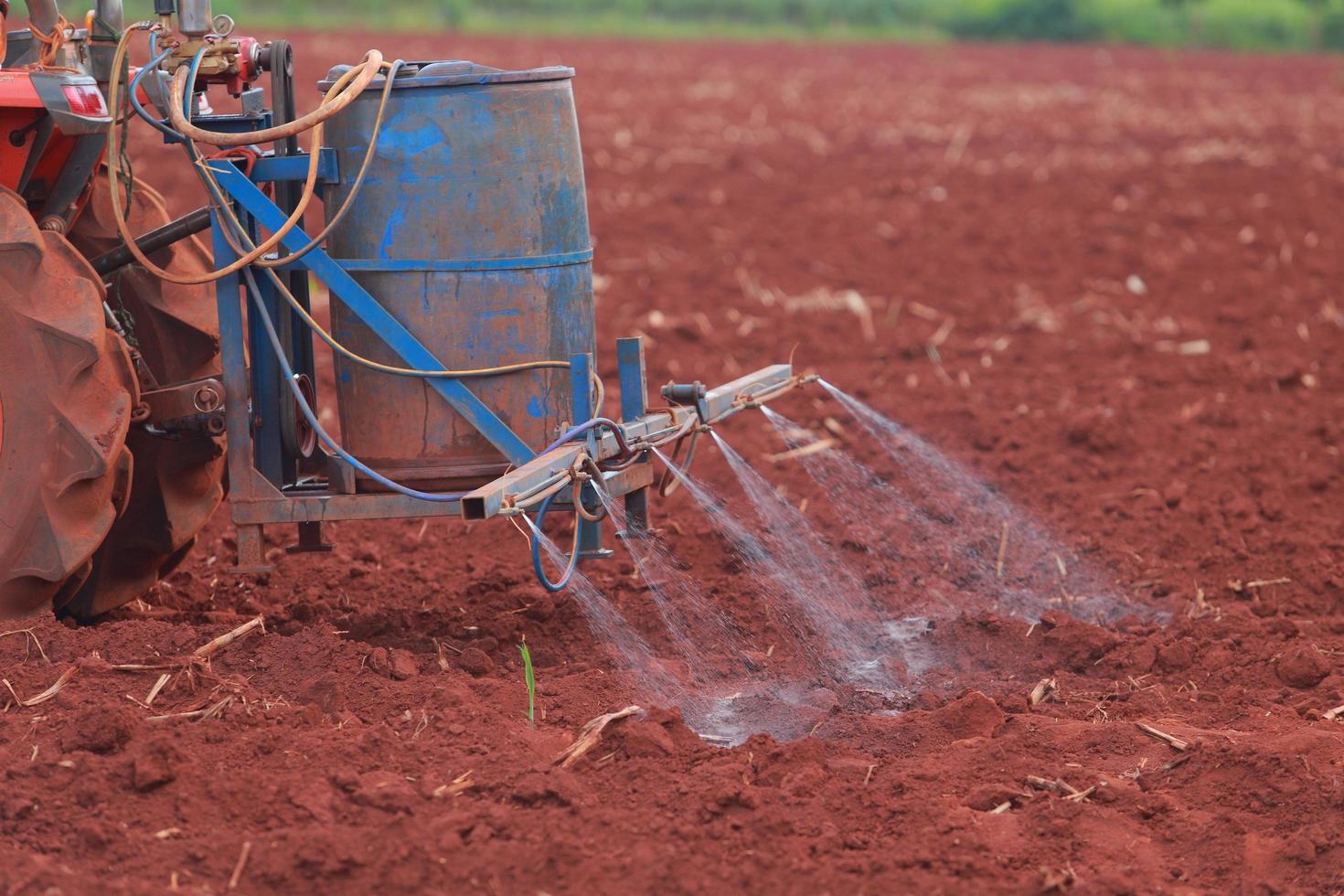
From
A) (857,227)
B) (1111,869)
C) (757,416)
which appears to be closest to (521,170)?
(1111,869)

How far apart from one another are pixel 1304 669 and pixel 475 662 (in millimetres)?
2460

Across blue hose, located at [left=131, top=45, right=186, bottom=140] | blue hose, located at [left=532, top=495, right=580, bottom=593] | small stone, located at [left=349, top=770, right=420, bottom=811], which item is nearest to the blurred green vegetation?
blue hose, located at [left=131, top=45, right=186, bottom=140]

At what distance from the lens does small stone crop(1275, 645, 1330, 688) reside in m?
4.93

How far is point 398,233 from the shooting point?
4645 millimetres

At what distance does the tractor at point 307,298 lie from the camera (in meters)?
4.46

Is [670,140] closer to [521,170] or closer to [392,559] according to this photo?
[392,559]

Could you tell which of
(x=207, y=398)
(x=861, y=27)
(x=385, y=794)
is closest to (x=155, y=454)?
(x=207, y=398)

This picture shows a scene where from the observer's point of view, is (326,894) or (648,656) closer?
(326,894)

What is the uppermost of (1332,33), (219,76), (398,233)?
(219,76)

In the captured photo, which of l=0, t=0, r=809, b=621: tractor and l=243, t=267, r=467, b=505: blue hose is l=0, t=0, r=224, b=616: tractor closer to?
l=0, t=0, r=809, b=621: tractor

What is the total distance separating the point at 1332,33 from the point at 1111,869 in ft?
125

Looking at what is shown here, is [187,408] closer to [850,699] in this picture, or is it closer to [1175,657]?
[850,699]

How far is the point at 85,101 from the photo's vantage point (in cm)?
458

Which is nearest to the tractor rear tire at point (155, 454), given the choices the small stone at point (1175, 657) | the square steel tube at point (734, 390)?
the square steel tube at point (734, 390)
